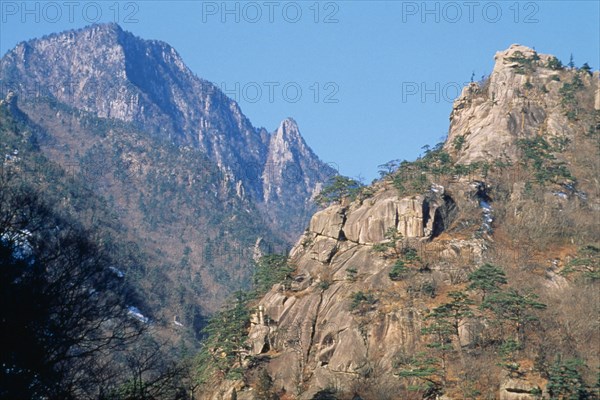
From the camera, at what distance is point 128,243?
144 metres

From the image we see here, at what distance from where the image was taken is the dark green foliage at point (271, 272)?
186 ft

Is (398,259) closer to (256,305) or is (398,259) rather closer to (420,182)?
(420,182)

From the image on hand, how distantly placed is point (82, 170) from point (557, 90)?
148608 millimetres

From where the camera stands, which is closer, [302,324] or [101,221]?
[302,324]

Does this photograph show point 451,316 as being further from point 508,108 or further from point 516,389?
point 508,108

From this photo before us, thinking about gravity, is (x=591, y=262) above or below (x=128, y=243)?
below

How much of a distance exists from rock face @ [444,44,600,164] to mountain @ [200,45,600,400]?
0.19 m

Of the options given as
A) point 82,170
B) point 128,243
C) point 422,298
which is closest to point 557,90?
point 422,298

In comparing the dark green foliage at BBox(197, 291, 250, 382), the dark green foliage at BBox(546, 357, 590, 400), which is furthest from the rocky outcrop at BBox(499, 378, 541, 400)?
the dark green foliage at BBox(197, 291, 250, 382)

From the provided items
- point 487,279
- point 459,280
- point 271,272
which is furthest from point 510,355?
point 271,272

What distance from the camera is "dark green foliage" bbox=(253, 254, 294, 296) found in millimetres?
56656

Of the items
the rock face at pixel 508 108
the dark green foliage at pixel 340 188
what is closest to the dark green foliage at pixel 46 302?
the dark green foliage at pixel 340 188

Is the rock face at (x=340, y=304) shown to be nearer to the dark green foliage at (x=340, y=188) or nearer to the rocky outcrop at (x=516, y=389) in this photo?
the dark green foliage at (x=340, y=188)

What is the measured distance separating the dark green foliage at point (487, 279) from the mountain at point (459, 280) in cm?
8
